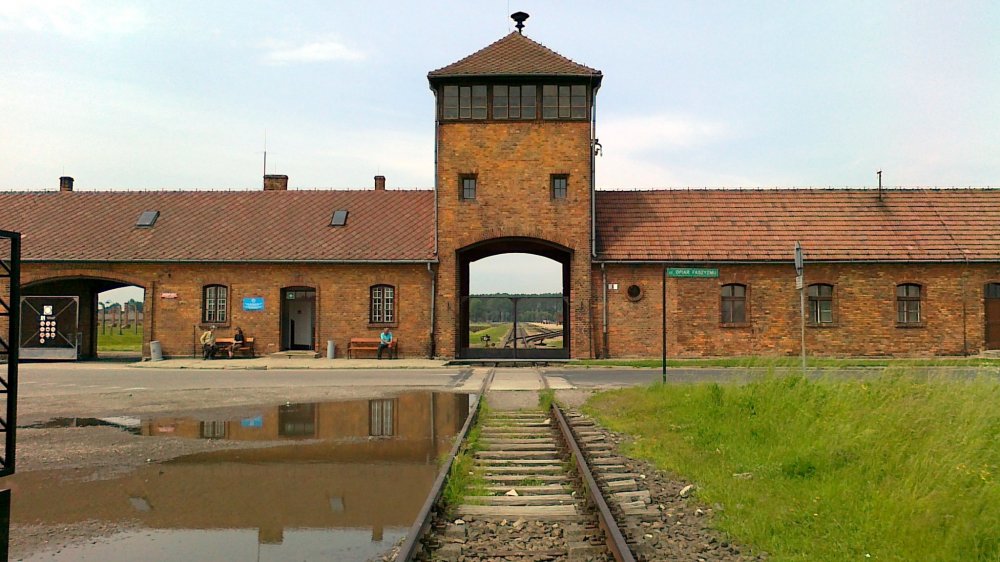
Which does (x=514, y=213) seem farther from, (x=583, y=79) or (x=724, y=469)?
(x=724, y=469)

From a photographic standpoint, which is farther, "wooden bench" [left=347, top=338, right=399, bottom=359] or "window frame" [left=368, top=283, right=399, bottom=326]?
"window frame" [left=368, top=283, right=399, bottom=326]

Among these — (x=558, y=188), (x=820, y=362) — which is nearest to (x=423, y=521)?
(x=820, y=362)

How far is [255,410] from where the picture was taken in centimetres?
1334

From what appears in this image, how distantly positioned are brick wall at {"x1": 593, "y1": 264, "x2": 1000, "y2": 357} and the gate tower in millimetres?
1688

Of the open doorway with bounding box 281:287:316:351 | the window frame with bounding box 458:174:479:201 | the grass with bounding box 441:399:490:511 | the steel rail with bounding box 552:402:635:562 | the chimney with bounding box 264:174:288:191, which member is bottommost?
the grass with bounding box 441:399:490:511

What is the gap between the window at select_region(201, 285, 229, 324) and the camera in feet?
87.6

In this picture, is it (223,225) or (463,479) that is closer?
(463,479)

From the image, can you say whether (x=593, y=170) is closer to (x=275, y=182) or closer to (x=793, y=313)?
(x=793, y=313)

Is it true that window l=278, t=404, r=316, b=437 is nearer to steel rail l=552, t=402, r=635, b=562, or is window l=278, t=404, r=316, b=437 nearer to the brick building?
steel rail l=552, t=402, r=635, b=562

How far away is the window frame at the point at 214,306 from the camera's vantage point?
87.2ft

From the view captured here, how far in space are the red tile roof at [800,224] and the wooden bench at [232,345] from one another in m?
12.7

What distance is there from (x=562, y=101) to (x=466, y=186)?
4410 millimetres

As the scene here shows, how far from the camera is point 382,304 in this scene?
26.4 metres

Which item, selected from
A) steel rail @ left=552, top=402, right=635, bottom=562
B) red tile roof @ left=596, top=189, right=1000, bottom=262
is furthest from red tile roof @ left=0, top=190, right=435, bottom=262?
steel rail @ left=552, top=402, right=635, bottom=562
